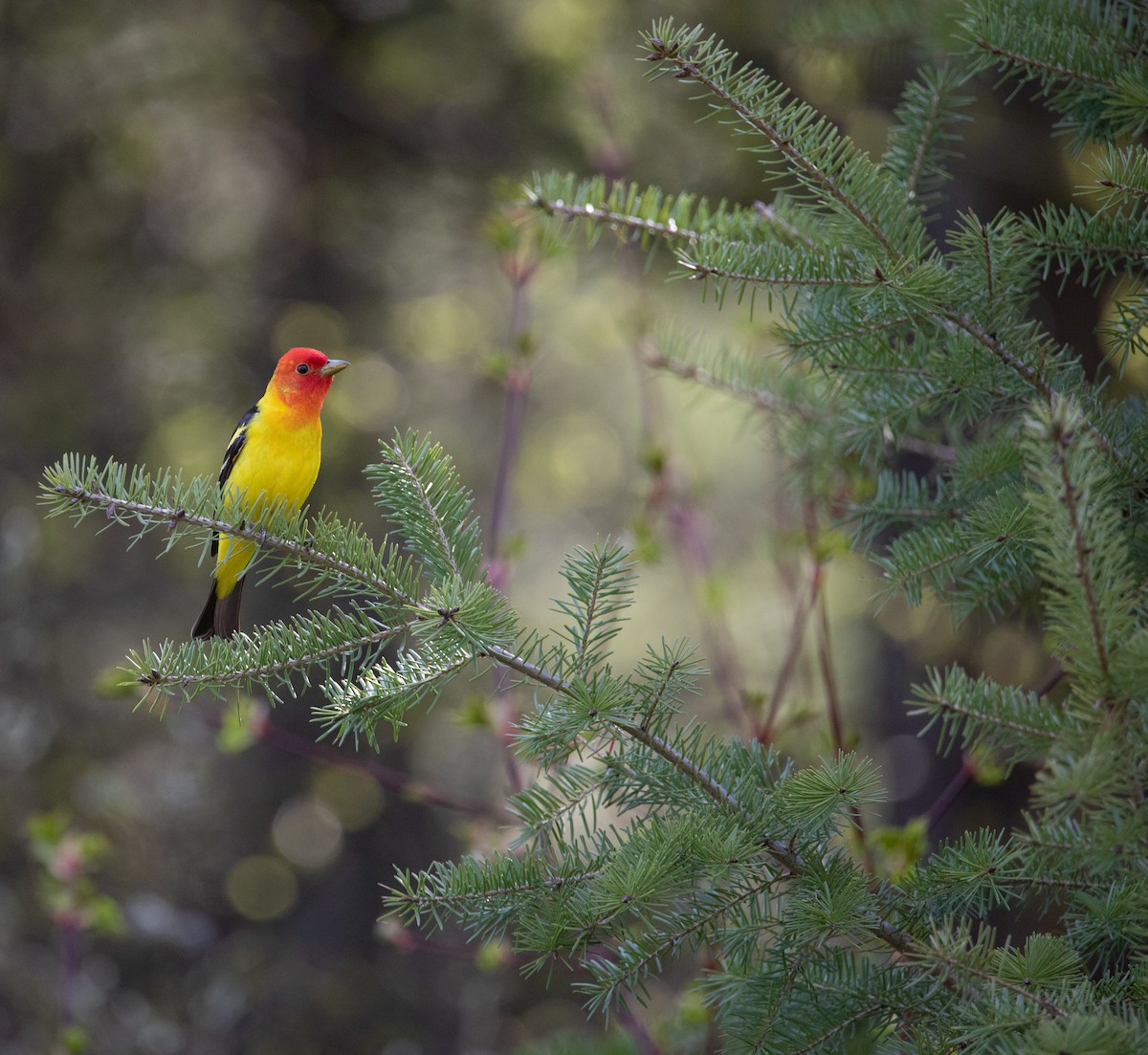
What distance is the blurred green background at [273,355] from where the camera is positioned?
4762 mm

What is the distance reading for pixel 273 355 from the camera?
5992 millimetres

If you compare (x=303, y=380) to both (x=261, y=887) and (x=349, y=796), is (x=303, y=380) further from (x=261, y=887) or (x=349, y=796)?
(x=261, y=887)

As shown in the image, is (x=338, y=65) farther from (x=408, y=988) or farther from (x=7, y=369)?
(x=408, y=988)

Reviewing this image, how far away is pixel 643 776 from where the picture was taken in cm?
156

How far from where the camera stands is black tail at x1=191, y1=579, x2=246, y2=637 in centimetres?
274

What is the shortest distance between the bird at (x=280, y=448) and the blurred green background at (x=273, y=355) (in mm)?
1670

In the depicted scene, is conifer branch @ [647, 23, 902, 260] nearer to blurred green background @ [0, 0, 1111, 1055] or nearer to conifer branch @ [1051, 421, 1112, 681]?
conifer branch @ [1051, 421, 1112, 681]

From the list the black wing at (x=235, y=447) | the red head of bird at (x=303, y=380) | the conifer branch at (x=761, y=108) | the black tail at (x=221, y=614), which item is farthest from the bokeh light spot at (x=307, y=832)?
the conifer branch at (x=761, y=108)

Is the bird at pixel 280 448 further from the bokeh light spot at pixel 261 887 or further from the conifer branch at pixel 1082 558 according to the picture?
the bokeh light spot at pixel 261 887

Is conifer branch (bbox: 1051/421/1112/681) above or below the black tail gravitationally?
above

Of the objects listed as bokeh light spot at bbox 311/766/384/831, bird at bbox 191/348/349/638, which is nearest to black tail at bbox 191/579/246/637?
bird at bbox 191/348/349/638

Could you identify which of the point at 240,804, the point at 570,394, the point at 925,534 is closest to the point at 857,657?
the point at 570,394

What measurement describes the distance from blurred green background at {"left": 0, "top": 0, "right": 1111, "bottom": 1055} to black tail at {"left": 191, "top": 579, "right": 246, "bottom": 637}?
186cm

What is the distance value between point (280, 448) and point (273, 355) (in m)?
3.50
